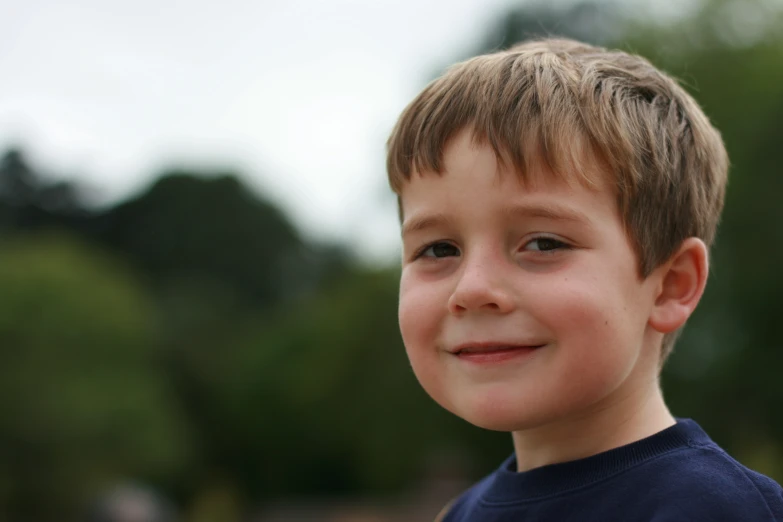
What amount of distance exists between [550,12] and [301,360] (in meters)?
19.0

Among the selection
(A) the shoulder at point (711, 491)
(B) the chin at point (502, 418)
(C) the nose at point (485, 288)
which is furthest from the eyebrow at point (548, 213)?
(A) the shoulder at point (711, 491)

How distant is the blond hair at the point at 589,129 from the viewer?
212 centimetres

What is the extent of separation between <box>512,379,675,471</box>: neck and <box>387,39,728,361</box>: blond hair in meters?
0.30

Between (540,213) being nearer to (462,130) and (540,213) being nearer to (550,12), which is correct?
(462,130)

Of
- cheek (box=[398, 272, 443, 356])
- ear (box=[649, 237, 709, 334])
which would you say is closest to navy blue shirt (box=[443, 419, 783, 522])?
ear (box=[649, 237, 709, 334])

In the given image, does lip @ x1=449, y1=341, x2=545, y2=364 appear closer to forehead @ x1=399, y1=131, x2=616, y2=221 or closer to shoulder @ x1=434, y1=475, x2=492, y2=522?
forehead @ x1=399, y1=131, x2=616, y2=221

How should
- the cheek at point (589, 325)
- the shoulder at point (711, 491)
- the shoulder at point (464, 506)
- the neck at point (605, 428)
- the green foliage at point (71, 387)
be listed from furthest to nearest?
the green foliage at point (71, 387), the shoulder at point (464, 506), the neck at point (605, 428), the cheek at point (589, 325), the shoulder at point (711, 491)

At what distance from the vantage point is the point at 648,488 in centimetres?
200

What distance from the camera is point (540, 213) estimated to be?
2.07 meters

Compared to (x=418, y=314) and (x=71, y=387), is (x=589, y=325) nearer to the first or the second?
(x=418, y=314)

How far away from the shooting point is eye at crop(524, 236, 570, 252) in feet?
6.88

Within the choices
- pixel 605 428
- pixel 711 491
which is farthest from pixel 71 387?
pixel 711 491

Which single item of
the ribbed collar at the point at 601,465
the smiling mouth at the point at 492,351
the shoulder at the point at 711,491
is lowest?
Result: the shoulder at the point at 711,491

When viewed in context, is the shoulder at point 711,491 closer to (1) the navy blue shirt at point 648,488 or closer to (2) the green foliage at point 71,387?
(1) the navy blue shirt at point 648,488
